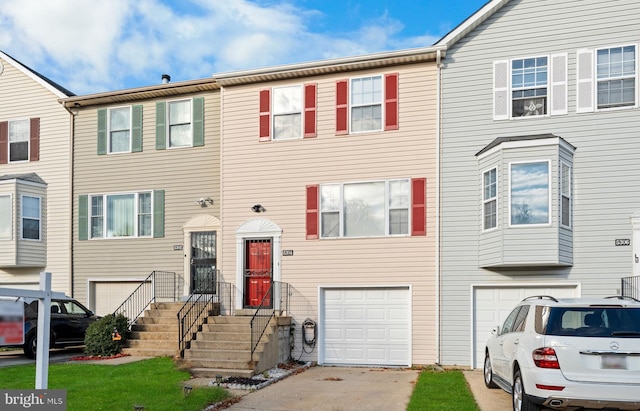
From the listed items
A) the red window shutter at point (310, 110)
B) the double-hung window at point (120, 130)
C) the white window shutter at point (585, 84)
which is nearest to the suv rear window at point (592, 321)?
the white window shutter at point (585, 84)

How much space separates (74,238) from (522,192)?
1308 cm

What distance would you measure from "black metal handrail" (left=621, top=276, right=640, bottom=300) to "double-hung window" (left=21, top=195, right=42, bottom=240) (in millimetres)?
16314

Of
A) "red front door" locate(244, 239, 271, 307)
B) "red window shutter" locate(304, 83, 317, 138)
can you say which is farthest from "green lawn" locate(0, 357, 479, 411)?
"red window shutter" locate(304, 83, 317, 138)

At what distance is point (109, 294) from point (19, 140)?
5921 millimetres

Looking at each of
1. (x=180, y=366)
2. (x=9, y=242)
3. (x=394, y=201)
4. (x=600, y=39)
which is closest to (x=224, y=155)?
(x=394, y=201)

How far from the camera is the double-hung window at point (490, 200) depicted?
13.4 metres

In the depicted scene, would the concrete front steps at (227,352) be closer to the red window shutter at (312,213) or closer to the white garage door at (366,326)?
the white garage door at (366,326)

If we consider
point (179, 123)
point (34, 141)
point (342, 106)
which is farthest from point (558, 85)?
point (34, 141)

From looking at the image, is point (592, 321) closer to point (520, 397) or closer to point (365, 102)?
point (520, 397)

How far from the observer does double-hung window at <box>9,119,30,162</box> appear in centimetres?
1914

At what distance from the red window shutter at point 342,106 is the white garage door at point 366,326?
A: 4.06 m

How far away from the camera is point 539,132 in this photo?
13594 millimetres

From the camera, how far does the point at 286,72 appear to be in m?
15.5

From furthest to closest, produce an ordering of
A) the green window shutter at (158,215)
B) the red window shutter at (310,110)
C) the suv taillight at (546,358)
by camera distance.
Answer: the green window shutter at (158,215) < the red window shutter at (310,110) < the suv taillight at (546,358)
